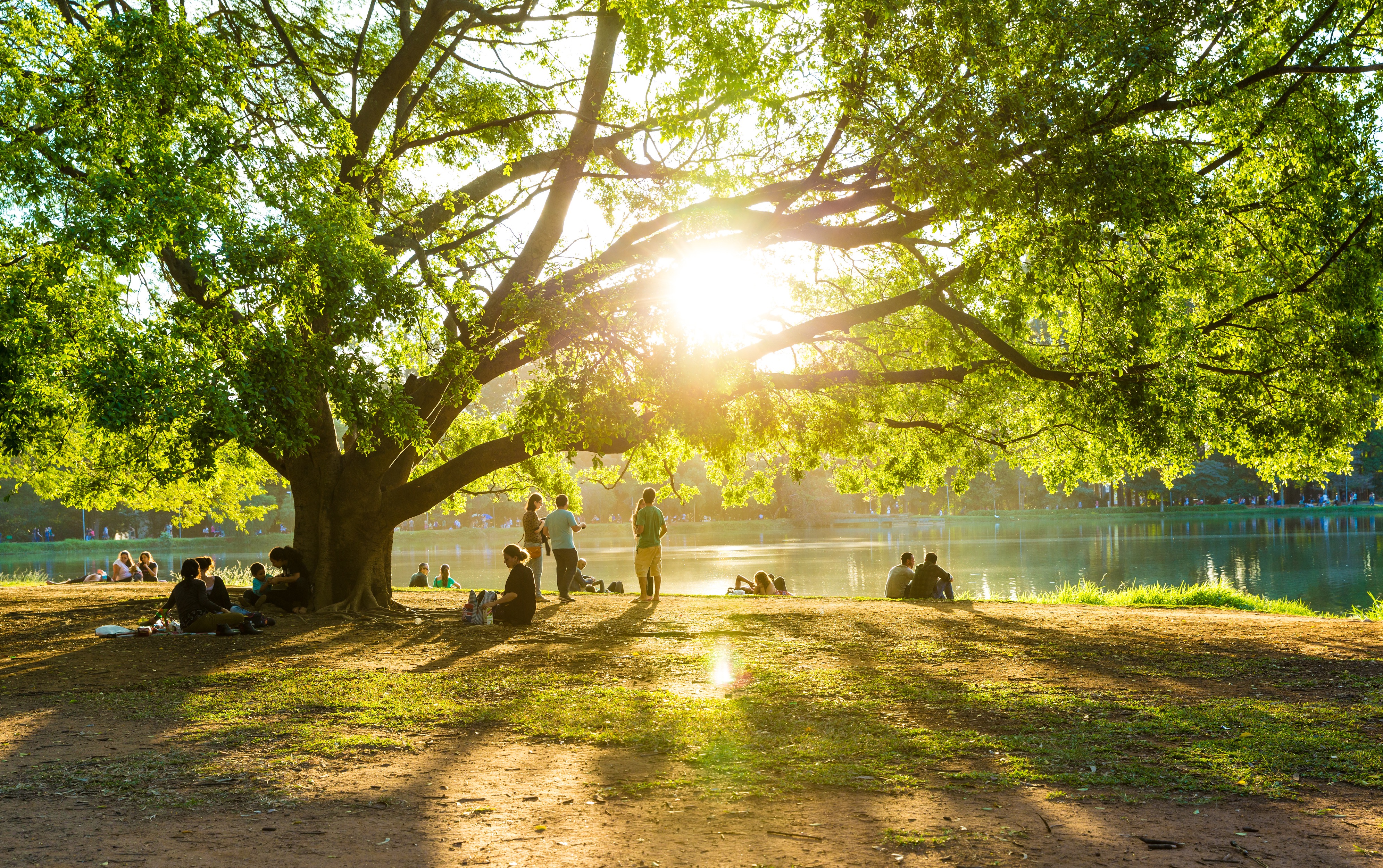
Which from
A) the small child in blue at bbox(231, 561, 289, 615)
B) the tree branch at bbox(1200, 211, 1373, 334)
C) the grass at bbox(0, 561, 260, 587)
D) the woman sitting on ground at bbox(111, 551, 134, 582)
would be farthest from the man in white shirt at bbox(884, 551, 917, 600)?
the woman sitting on ground at bbox(111, 551, 134, 582)

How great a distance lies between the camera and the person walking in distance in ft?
48.9

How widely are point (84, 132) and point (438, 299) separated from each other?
385 centimetres

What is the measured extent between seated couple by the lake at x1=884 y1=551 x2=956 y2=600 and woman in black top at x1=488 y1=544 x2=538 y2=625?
743 centimetres

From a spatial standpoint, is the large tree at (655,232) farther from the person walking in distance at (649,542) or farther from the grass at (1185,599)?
the grass at (1185,599)

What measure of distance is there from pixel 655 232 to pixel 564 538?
4797mm

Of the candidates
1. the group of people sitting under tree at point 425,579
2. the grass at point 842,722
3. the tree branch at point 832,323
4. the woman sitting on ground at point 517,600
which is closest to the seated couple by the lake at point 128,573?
the group of people sitting under tree at point 425,579

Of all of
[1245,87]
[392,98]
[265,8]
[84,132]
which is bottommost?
[84,132]

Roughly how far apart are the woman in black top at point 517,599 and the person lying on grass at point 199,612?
115 inches

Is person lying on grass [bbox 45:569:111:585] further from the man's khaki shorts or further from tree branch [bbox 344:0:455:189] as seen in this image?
tree branch [bbox 344:0:455:189]

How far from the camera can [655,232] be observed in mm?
12766

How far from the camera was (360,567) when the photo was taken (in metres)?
13.4

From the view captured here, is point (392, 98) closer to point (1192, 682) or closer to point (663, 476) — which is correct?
point (663, 476)

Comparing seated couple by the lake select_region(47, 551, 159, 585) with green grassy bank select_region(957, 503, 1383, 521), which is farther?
green grassy bank select_region(957, 503, 1383, 521)

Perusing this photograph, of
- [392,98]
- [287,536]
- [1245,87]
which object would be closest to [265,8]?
[392,98]
